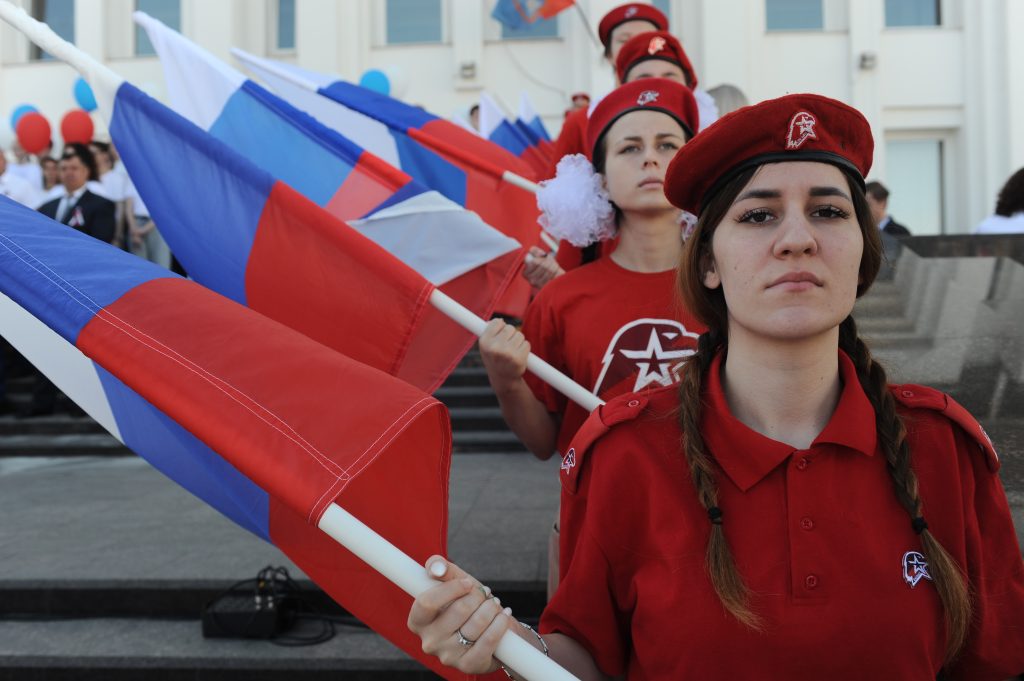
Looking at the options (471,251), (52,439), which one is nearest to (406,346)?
(471,251)

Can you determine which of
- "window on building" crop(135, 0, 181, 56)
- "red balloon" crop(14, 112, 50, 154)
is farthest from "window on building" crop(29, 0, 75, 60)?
"red balloon" crop(14, 112, 50, 154)

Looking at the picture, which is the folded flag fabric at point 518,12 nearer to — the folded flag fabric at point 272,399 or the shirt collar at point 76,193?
the shirt collar at point 76,193

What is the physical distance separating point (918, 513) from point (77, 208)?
8793 millimetres

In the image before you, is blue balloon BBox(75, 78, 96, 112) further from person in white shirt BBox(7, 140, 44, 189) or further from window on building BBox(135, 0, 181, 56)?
person in white shirt BBox(7, 140, 44, 189)

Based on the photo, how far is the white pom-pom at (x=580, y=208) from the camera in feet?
10.3

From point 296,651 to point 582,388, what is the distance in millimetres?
1887

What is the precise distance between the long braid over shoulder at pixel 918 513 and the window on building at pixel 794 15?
1557 cm

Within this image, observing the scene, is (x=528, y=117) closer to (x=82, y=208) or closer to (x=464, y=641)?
(x=82, y=208)

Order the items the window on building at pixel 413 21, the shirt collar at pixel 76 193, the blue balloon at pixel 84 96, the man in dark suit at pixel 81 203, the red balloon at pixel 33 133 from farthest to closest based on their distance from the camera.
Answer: the window on building at pixel 413 21 < the blue balloon at pixel 84 96 < the red balloon at pixel 33 133 < the shirt collar at pixel 76 193 < the man in dark suit at pixel 81 203

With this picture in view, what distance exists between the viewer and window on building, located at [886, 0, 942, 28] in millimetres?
15922

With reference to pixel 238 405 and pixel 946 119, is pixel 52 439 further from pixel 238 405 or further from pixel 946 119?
pixel 946 119

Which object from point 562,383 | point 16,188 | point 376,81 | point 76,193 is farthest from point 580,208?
point 376,81

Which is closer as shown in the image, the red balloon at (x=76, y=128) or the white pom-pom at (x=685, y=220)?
the white pom-pom at (x=685, y=220)

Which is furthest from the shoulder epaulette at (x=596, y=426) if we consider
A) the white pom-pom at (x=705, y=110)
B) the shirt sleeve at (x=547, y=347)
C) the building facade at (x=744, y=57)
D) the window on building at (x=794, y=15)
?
the window on building at (x=794, y=15)
